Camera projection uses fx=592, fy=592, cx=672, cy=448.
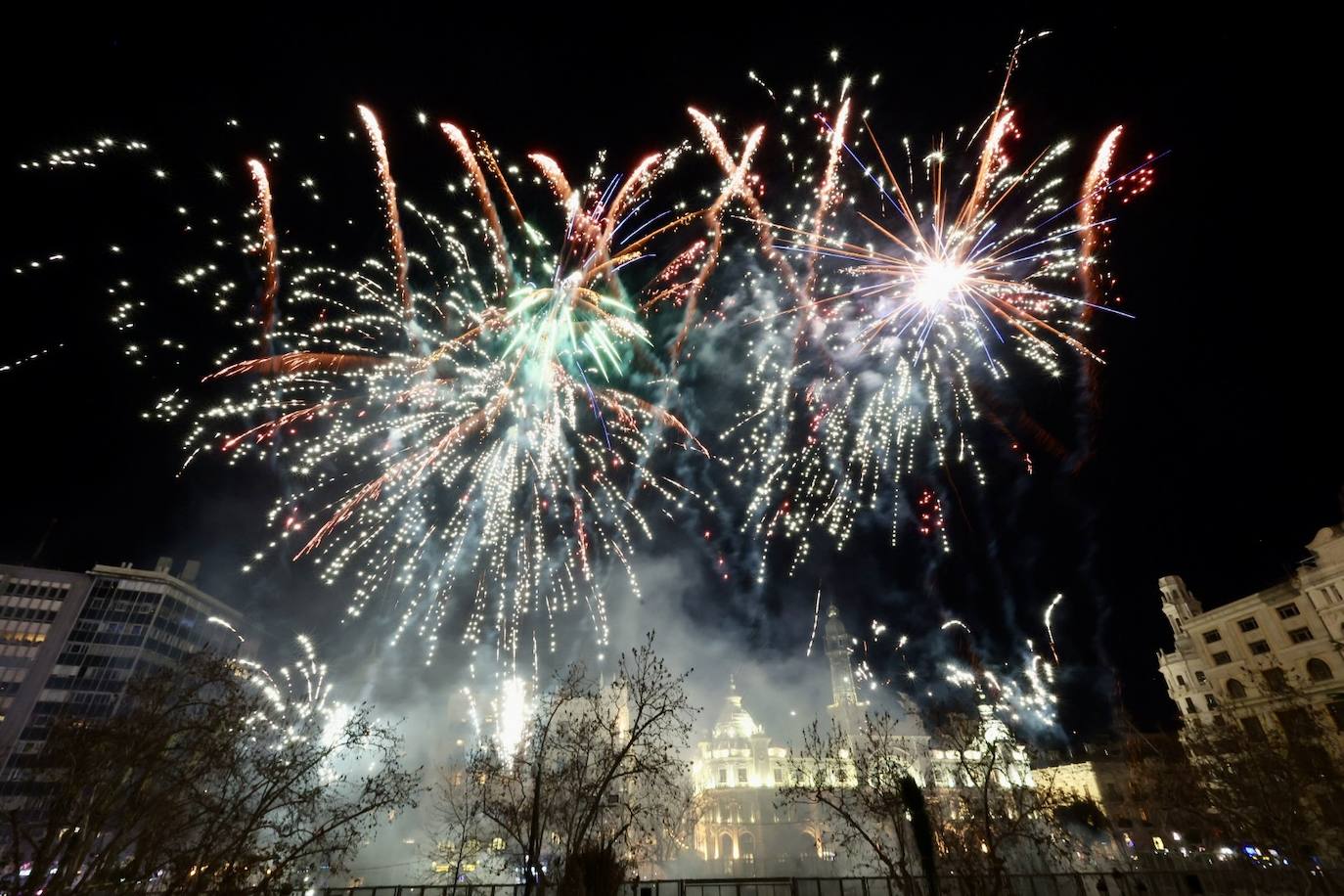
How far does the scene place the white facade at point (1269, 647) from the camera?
132 feet

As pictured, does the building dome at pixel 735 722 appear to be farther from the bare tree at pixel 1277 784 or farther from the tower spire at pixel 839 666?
the bare tree at pixel 1277 784

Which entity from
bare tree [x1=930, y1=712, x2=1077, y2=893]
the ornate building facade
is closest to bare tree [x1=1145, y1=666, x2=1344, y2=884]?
bare tree [x1=930, y1=712, x2=1077, y2=893]

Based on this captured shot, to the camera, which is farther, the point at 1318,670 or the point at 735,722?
the point at 735,722

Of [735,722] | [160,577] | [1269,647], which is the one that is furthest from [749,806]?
[160,577]

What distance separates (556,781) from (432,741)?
324 feet

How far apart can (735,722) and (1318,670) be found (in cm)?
7640

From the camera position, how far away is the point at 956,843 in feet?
98.5

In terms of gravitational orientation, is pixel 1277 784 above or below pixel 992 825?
above

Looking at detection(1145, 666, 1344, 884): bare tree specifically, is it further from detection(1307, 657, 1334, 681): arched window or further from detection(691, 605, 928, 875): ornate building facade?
detection(691, 605, 928, 875): ornate building facade

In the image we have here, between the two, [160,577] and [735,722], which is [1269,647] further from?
[160,577]

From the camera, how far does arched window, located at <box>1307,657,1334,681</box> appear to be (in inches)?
1602


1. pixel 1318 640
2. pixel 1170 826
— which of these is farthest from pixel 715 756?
pixel 1318 640

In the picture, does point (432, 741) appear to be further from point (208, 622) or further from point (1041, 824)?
point (1041, 824)

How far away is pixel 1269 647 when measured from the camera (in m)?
45.2
